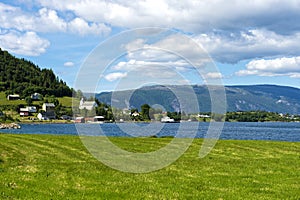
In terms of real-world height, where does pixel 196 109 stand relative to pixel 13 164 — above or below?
above

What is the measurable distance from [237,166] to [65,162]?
38.7 feet

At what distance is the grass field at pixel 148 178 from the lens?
56.9ft

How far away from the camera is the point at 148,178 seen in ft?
70.7

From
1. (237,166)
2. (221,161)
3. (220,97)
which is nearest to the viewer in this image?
(220,97)

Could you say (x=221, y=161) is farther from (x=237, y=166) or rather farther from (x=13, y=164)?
(x=13, y=164)

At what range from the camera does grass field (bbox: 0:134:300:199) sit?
17.3m

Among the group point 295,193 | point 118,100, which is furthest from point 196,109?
point 295,193

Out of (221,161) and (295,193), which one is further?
(221,161)

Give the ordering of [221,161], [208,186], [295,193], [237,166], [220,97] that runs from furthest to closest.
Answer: [221,161] → [237,166] → [220,97] → [208,186] → [295,193]

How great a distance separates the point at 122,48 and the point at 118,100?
12.2ft

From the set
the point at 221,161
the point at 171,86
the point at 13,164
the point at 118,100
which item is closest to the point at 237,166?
the point at 221,161

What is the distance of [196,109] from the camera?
2539 centimetres

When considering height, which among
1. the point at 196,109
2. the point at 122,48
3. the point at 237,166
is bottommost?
the point at 237,166

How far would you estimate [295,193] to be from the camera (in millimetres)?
18156
